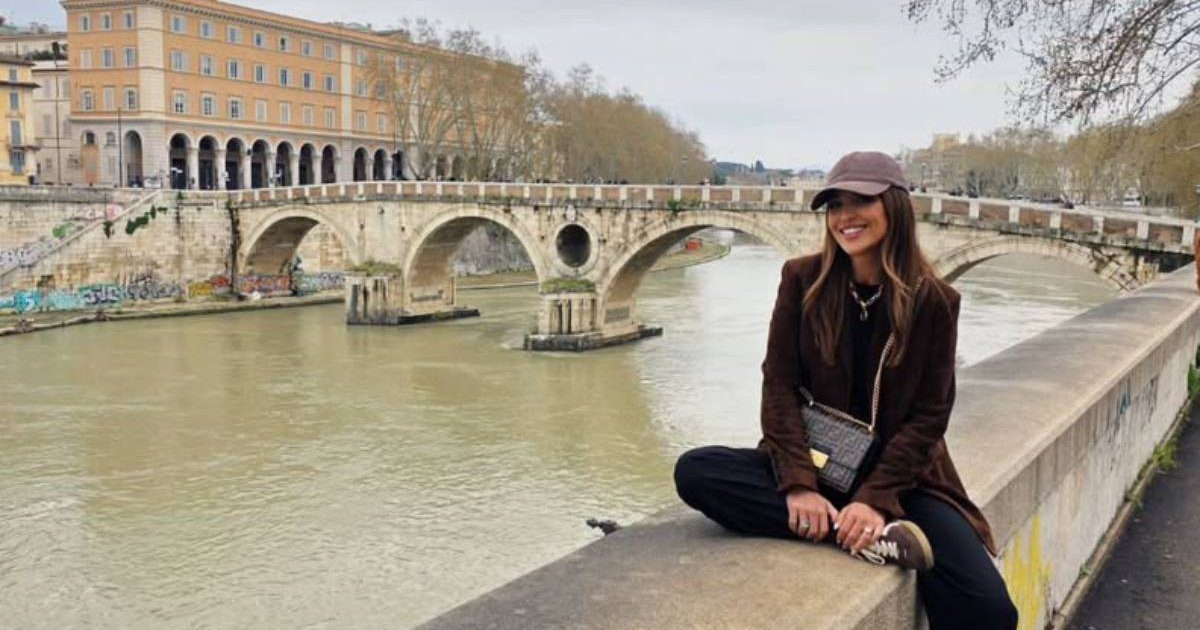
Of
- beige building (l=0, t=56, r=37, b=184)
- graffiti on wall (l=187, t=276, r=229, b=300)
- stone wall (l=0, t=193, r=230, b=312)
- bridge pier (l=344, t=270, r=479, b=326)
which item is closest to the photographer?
stone wall (l=0, t=193, r=230, b=312)

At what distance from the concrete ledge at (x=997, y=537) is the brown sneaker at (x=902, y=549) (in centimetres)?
3

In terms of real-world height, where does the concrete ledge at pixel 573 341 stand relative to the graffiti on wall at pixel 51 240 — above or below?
→ below

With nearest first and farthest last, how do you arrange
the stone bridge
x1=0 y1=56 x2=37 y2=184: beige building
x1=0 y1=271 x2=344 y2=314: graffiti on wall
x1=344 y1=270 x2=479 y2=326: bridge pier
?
the stone bridge → x1=0 y1=271 x2=344 y2=314: graffiti on wall → x1=344 y1=270 x2=479 y2=326: bridge pier → x1=0 y1=56 x2=37 y2=184: beige building

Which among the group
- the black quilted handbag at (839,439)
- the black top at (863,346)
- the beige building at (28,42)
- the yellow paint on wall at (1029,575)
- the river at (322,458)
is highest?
the beige building at (28,42)

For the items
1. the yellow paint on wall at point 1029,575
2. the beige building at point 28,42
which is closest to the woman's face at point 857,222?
the yellow paint on wall at point 1029,575

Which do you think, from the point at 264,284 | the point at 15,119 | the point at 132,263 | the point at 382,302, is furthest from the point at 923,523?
the point at 15,119

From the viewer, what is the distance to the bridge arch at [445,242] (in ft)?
82.9

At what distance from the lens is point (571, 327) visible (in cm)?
2292

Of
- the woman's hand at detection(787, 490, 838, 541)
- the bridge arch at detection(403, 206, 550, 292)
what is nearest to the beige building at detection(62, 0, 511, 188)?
the bridge arch at detection(403, 206, 550, 292)

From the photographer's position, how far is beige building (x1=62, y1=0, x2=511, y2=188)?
3609cm

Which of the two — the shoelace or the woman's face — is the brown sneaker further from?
the woman's face

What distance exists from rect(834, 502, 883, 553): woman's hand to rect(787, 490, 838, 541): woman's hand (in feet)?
0.10

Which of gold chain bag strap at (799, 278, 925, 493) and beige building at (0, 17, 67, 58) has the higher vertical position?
beige building at (0, 17, 67, 58)

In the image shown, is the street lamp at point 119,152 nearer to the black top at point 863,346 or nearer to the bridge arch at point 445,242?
the bridge arch at point 445,242
